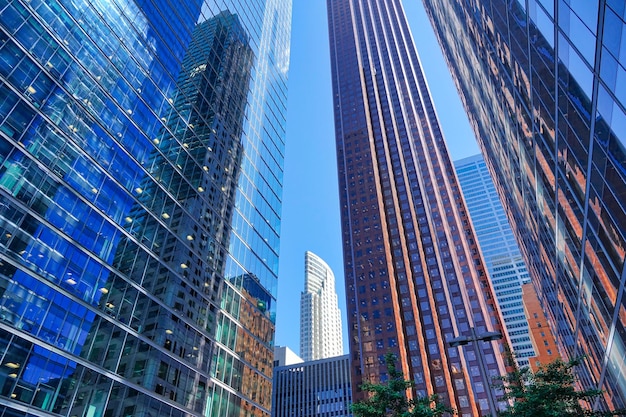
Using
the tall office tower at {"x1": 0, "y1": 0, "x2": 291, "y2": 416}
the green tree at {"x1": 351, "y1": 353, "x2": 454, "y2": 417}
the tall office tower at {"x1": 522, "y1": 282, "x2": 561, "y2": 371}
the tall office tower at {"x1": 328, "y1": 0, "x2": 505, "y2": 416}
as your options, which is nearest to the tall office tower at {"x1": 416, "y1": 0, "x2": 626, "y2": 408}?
the green tree at {"x1": 351, "y1": 353, "x2": 454, "y2": 417}

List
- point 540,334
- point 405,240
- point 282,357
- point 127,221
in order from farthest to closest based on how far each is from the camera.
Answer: point 282,357
point 405,240
point 540,334
point 127,221

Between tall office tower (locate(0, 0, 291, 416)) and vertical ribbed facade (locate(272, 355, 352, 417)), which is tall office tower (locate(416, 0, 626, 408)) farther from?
vertical ribbed facade (locate(272, 355, 352, 417))

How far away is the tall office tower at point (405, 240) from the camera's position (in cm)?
9794

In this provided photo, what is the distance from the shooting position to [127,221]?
106 ft

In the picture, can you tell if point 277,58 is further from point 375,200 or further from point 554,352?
point 554,352

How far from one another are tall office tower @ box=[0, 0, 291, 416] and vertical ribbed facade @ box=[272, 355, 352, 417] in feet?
295

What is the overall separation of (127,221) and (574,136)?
29.0 meters

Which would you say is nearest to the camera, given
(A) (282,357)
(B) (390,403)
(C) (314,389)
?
(B) (390,403)

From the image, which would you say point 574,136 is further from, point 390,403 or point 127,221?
point 127,221

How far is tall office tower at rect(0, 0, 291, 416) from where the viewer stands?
24188mm

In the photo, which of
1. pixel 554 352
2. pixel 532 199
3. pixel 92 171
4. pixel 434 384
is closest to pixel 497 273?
pixel 554 352

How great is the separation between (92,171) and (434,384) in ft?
285

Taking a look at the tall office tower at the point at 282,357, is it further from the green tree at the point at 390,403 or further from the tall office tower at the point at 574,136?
the green tree at the point at 390,403

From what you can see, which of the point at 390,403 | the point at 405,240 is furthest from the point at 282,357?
the point at 390,403
